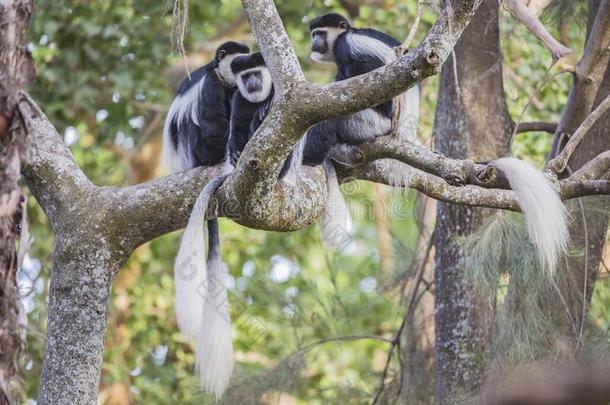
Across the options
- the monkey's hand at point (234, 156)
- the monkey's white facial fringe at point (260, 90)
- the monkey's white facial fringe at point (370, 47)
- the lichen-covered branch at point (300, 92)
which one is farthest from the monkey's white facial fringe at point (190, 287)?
the monkey's white facial fringe at point (370, 47)

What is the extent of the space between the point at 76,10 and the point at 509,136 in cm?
251

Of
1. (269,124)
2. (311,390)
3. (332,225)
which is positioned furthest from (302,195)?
(311,390)

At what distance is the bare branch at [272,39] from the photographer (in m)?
2.14

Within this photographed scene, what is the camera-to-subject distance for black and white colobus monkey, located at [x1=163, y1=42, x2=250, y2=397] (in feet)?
8.44

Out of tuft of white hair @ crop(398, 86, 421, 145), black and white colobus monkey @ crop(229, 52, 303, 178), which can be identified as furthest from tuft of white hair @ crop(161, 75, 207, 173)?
tuft of white hair @ crop(398, 86, 421, 145)

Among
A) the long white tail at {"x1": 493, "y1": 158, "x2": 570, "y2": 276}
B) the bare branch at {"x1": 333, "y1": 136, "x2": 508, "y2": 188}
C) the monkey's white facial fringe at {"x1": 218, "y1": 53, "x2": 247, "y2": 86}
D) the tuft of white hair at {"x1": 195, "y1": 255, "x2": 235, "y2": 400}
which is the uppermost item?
the monkey's white facial fringe at {"x1": 218, "y1": 53, "x2": 247, "y2": 86}

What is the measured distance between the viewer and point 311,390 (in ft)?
12.9

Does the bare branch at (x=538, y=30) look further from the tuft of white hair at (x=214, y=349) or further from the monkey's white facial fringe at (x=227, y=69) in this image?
→ the tuft of white hair at (x=214, y=349)

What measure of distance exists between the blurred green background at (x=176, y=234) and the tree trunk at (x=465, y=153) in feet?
1.01

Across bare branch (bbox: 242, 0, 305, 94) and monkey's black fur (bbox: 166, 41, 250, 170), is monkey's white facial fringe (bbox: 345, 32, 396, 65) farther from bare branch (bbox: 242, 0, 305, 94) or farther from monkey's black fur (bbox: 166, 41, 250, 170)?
bare branch (bbox: 242, 0, 305, 94)

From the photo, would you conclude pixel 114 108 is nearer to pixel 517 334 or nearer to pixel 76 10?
pixel 76 10

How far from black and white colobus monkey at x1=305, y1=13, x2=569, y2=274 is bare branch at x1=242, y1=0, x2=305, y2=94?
1.92ft

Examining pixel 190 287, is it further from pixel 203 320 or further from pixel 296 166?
pixel 296 166

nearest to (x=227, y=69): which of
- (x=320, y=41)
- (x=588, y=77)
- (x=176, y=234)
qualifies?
(x=320, y=41)
